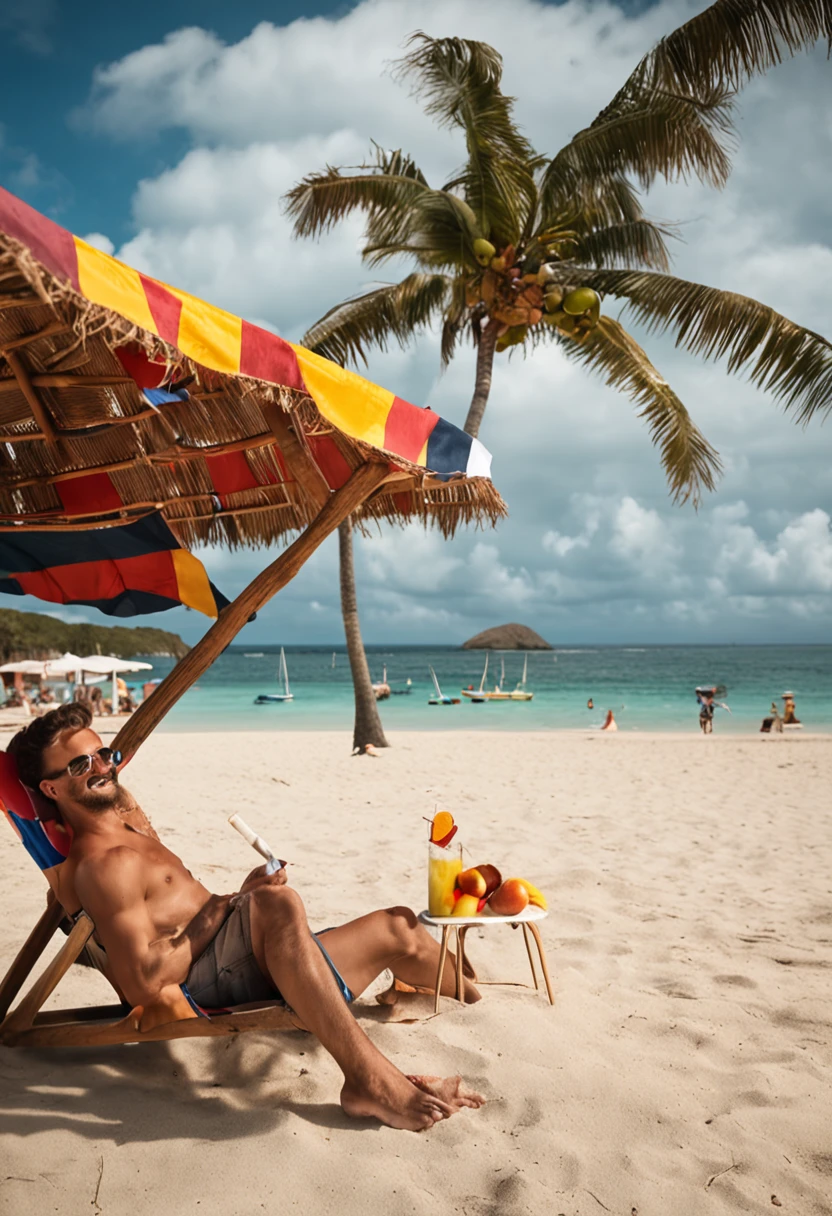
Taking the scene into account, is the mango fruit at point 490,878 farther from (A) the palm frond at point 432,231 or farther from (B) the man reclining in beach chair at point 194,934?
(A) the palm frond at point 432,231

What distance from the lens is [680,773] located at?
8.77 metres

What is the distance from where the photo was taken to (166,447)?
294 centimetres

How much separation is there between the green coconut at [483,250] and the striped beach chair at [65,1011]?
7.59m

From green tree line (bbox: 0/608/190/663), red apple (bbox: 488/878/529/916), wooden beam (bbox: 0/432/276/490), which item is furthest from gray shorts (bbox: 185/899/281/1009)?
green tree line (bbox: 0/608/190/663)

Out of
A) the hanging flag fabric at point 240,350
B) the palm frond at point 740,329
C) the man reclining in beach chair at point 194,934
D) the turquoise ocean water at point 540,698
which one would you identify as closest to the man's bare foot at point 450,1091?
the man reclining in beach chair at point 194,934

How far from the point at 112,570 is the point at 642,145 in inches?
301

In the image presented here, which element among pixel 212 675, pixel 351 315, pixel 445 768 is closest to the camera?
pixel 445 768

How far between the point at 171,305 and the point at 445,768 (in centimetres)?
766

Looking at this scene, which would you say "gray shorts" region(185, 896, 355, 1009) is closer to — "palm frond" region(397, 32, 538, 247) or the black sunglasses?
the black sunglasses

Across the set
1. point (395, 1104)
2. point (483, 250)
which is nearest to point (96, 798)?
point (395, 1104)

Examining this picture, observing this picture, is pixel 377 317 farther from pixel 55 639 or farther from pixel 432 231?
pixel 55 639

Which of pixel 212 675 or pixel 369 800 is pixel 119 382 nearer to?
pixel 369 800

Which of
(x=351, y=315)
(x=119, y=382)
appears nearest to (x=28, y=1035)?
(x=119, y=382)

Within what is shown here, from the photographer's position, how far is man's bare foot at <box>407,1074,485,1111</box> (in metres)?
1.98
